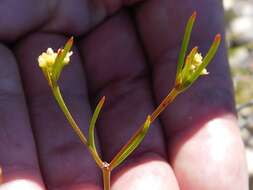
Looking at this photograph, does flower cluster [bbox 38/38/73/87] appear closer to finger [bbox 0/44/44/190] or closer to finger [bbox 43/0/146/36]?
finger [bbox 0/44/44/190]

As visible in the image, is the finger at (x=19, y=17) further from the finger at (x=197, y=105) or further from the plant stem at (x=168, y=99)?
the plant stem at (x=168, y=99)

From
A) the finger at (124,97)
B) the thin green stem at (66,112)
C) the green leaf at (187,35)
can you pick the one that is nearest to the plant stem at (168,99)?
the green leaf at (187,35)

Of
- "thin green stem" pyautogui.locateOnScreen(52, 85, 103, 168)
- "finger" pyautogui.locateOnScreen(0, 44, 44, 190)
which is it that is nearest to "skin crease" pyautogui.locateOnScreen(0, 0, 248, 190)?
"finger" pyautogui.locateOnScreen(0, 44, 44, 190)

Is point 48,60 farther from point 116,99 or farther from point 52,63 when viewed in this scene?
point 116,99

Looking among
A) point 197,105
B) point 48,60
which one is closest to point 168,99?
point 48,60

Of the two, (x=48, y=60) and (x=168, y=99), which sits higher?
(x=48, y=60)

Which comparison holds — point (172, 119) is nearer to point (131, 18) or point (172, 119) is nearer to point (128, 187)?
point (128, 187)
